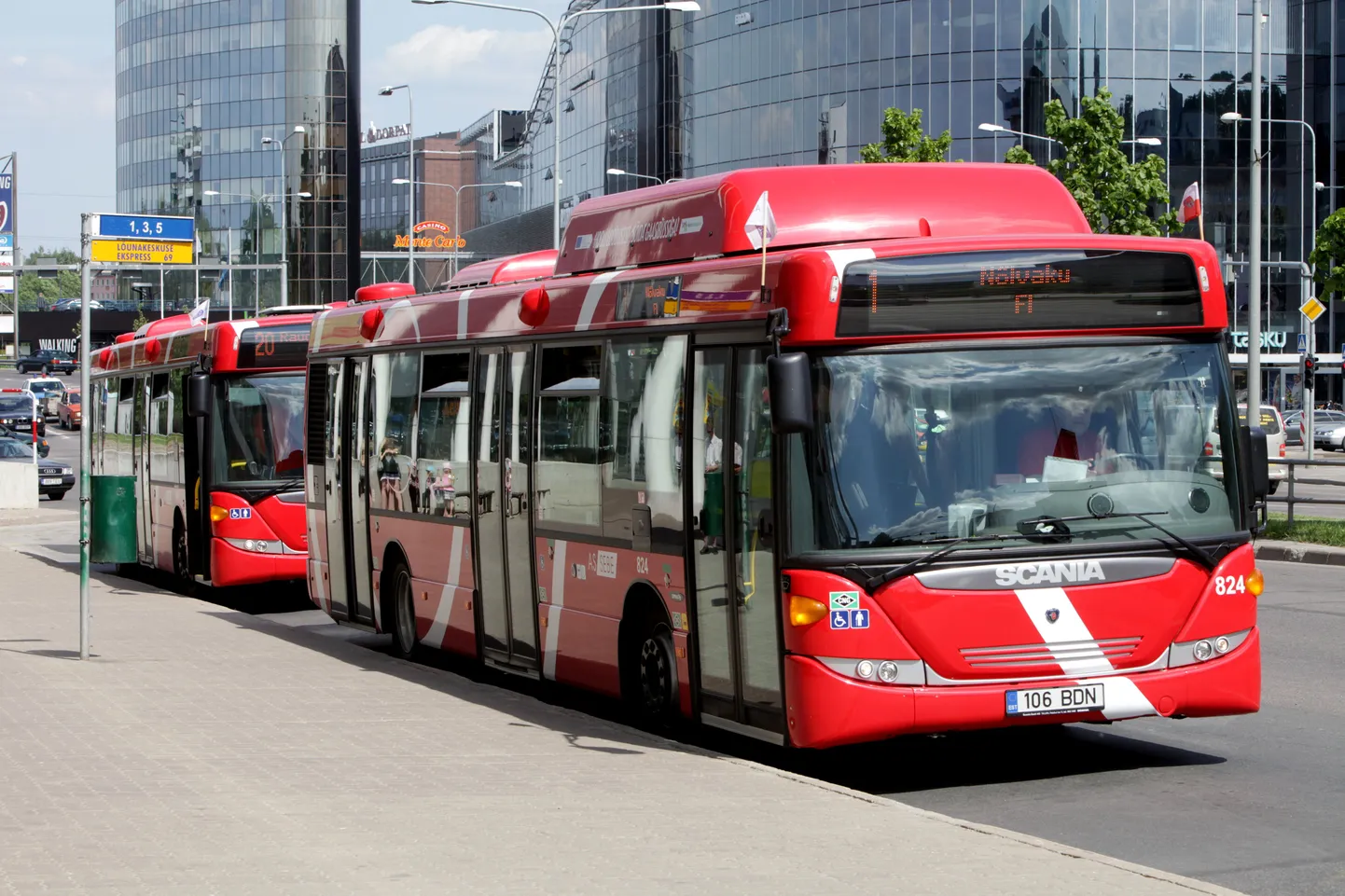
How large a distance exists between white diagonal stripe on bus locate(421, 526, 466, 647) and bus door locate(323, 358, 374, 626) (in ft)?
4.84

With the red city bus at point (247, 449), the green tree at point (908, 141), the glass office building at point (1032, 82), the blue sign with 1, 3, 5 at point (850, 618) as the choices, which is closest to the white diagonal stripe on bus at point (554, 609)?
the blue sign with 1, 3, 5 at point (850, 618)

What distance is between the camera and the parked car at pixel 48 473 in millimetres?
46594

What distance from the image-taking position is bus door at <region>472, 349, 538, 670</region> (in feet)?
38.7

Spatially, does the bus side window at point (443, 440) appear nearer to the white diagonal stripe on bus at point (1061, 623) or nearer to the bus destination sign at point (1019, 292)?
the bus destination sign at point (1019, 292)

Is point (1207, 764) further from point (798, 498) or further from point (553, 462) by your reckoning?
point (553, 462)

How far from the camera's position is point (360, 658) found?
13.8 m

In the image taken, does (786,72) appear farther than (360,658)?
Yes

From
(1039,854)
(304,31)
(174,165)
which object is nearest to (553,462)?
(1039,854)

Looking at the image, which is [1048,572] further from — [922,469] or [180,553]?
[180,553]

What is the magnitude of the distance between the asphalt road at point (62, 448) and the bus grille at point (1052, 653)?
3407 centimetres

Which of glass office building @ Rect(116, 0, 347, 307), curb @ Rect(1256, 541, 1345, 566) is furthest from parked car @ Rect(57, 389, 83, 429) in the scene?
curb @ Rect(1256, 541, 1345, 566)

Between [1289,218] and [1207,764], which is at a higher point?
[1289,218]

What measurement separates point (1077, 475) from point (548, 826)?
3.11 metres

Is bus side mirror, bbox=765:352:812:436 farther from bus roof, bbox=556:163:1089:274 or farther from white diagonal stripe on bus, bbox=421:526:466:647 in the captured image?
white diagonal stripe on bus, bbox=421:526:466:647
